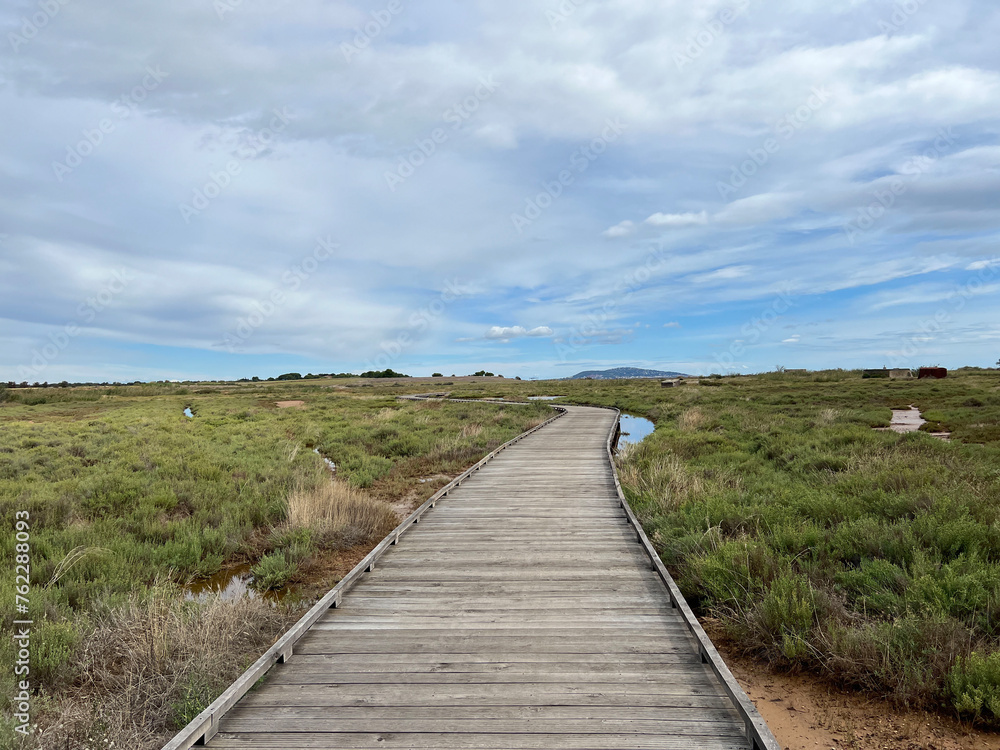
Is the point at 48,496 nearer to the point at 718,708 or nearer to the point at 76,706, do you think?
the point at 76,706

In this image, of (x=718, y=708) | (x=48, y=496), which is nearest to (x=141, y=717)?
(x=718, y=708)

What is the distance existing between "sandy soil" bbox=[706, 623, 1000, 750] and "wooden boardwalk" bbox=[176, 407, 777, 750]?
746 millimetres

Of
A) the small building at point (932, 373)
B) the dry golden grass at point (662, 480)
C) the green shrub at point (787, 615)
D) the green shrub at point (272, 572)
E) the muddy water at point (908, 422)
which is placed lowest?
the green shrub at point (272, 572)

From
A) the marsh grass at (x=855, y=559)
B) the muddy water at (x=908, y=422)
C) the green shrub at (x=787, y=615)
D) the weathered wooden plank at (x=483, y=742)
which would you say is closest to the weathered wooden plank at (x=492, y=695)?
the weathered wooden plank at (x=483, y=742)

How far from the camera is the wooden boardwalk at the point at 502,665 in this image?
11.0ft

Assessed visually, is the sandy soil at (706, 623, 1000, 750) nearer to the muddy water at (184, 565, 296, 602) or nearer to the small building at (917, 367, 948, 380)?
the muddy water at (184, 565, 296, 602)

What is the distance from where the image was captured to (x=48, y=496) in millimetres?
9859

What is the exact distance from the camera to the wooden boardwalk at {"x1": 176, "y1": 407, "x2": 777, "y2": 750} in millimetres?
3338

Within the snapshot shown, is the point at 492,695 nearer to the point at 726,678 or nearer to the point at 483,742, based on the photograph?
the point at 483,742

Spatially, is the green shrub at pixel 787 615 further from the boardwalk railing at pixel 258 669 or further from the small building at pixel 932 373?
the small building at pixel 932 373

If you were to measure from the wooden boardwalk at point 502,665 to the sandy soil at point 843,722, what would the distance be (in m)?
0.75

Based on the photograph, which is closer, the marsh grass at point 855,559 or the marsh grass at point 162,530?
the marsh grass at point 855,559

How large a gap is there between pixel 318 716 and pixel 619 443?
19.0 metres

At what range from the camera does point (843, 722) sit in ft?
13.2
